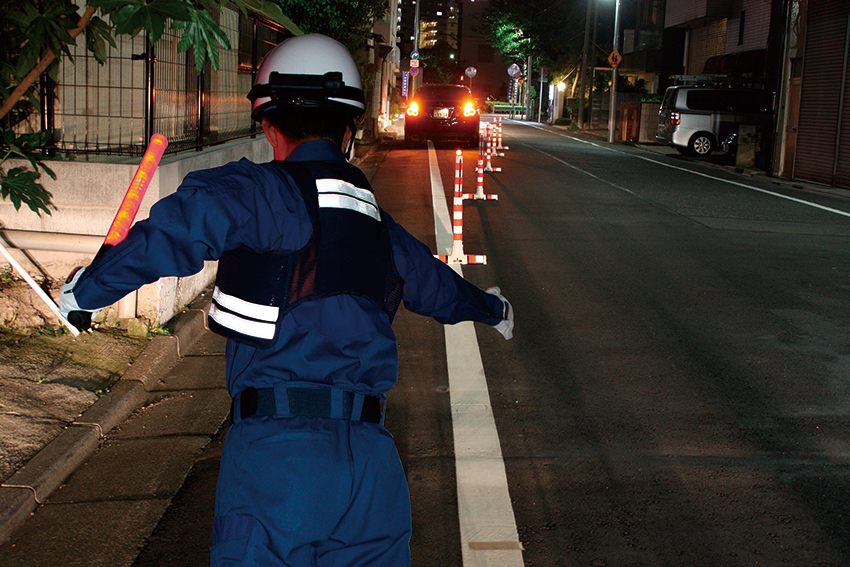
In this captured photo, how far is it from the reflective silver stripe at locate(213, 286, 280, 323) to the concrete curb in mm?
2192

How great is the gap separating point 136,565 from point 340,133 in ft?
6.86

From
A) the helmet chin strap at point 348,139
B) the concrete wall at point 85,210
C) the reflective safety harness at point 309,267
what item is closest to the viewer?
the reflective safety harness at point 309,267

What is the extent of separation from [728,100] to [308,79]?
2730 centimetres

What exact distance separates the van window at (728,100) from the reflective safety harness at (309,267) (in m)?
26.7

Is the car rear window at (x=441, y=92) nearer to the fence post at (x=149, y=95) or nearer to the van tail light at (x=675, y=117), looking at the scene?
the van tail light at (x=675, y=117)

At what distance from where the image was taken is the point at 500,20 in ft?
222

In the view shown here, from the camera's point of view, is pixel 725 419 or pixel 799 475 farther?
pixel 725 419

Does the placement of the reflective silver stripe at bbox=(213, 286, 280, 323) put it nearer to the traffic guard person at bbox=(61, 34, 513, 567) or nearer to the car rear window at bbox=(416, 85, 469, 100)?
the traffic guard person at bbox=(61, 34, 513, 567)

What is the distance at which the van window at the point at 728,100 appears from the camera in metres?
27.0

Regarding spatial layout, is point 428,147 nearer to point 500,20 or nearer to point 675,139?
point 675,139

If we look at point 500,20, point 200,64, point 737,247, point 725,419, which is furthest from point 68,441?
point 500,20

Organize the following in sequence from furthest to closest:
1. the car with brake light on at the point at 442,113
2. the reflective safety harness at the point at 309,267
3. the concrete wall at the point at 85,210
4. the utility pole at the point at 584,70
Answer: the utility pole at the point at 584,70 → the car with brake light on at the point at 442,113 → the concrete wall at the point at 85,210 → the reflective safety harness at the point at 309,267

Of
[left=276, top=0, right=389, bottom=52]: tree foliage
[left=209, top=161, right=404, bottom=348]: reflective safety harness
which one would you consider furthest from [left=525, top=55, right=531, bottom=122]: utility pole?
[left=209, top=161, right=404, bottom=348]: reflective safety harness

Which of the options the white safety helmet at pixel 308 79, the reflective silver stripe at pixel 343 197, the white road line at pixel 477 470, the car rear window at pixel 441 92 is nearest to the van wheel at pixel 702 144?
the car rear window at pixel 441 92
